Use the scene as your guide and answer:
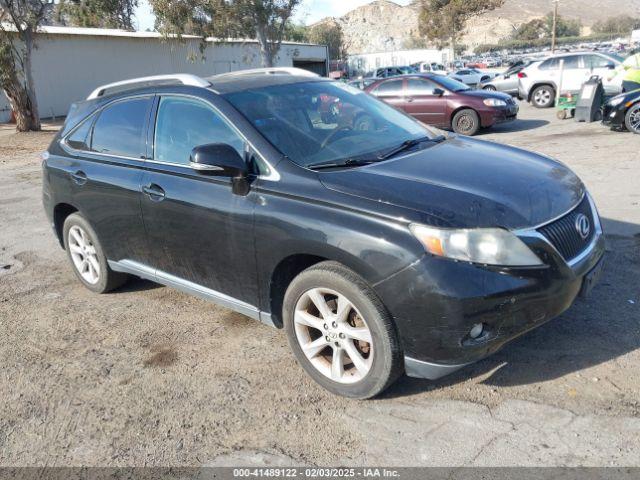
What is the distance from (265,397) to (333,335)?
0.58 metres

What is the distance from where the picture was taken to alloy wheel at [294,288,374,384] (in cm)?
320

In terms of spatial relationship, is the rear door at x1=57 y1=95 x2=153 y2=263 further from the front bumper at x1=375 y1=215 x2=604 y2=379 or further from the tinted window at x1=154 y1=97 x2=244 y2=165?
the front bumper at x1=375 y1=215 x2=604 y2=379

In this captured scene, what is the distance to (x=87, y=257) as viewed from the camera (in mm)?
5176

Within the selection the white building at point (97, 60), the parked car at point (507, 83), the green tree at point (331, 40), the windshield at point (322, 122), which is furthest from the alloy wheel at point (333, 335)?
the green tree at point (331, 40)

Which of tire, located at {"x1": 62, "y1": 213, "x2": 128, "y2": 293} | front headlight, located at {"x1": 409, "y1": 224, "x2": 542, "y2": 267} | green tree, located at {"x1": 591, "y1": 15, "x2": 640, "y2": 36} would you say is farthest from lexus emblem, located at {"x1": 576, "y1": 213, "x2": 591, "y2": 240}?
green tree, located at {"x1": 591, "y1": 15, "x2": 640, "y2": 36}

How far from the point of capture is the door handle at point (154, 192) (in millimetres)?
4035

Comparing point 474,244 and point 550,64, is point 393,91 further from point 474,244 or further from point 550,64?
point 474,244

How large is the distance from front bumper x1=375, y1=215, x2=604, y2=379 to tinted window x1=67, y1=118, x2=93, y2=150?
3.23m

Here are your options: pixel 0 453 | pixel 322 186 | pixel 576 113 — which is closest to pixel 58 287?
pixel 0 453

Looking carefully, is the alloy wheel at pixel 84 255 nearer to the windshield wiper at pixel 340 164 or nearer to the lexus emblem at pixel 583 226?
the windshield wiper at pixel 340 164

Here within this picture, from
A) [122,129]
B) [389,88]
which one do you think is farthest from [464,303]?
[389,88]

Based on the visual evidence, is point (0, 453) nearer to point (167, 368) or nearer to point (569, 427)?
point (167, 368)

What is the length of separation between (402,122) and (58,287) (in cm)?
361

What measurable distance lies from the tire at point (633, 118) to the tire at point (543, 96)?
712cm
